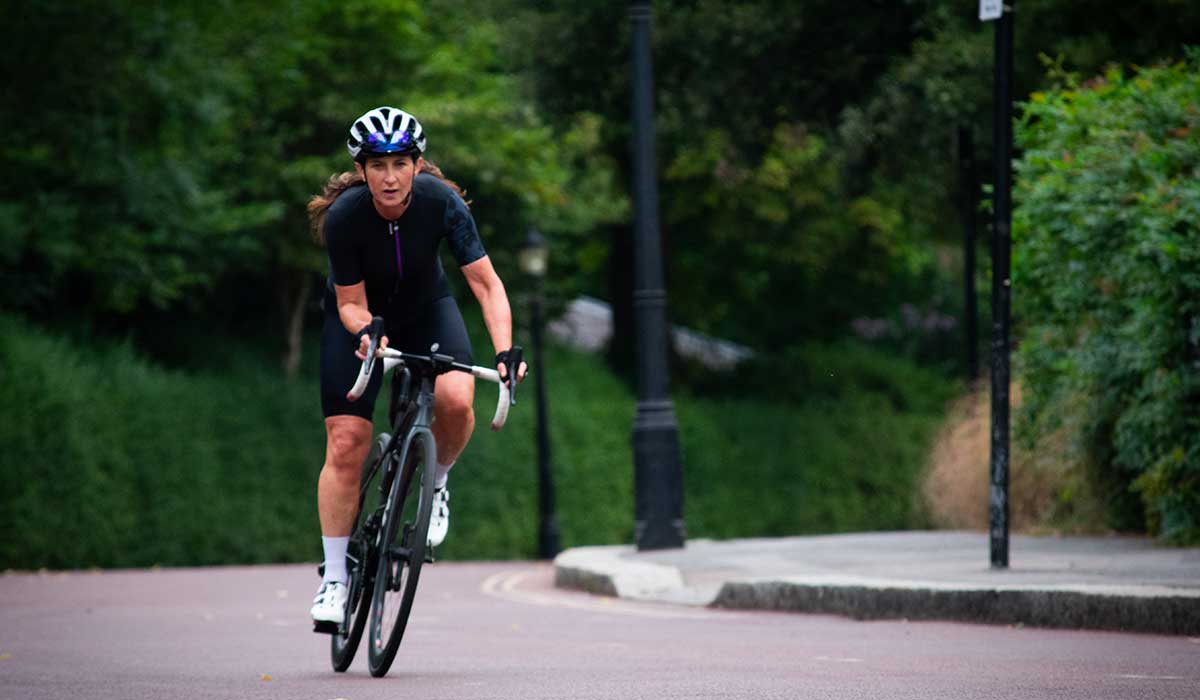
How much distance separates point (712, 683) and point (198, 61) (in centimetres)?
1718

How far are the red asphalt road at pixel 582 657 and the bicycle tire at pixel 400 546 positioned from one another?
0.48 feet

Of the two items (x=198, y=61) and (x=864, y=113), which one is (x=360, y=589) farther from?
(x=198, y=61)

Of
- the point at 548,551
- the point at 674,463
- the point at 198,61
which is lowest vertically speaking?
the point at 548,551

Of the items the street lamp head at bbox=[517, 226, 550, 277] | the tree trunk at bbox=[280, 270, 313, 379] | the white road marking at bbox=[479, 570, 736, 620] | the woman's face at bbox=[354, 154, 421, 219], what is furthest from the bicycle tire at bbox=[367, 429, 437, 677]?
the tree trunk at bbox=[280, 270, 313, 379]

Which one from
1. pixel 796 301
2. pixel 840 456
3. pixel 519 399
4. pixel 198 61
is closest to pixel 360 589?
pixel 198 61

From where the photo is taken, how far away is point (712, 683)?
686cm

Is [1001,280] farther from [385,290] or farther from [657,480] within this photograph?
[385,290]

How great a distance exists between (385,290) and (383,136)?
62cm

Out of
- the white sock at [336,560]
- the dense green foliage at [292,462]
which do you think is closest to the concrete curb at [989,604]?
the white sock at [336,560]

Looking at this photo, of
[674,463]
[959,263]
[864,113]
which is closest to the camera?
[674,463]

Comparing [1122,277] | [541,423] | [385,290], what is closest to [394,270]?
[385,290]

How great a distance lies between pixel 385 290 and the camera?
7.36 m

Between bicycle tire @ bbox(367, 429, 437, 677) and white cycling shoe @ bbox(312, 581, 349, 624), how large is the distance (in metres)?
0.16

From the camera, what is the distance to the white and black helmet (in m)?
7.06
